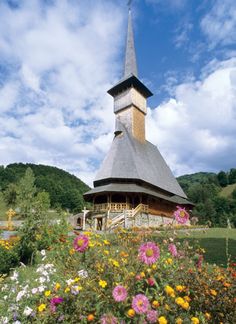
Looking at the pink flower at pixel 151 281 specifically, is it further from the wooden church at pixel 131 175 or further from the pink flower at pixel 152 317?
the wooden church at pixel 131 175

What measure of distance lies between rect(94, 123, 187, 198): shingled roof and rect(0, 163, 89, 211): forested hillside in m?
31.8

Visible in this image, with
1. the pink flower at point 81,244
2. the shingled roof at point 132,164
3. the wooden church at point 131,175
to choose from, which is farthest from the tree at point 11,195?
the pink flower at point 81,244

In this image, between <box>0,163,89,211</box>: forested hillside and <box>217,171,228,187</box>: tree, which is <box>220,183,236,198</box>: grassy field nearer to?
<box>217,171,228,187</box>: tree

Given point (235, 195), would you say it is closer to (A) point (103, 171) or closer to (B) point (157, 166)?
(B) point (157, 166)

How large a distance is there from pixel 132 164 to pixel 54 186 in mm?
54001

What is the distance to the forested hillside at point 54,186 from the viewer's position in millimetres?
66125

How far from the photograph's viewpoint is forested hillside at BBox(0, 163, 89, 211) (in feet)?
217

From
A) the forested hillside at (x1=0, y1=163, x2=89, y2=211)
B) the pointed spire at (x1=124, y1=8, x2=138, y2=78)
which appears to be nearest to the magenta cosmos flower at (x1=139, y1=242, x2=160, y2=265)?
the pointed spire at (x1=124, y1=8, x2=138, y2=78)

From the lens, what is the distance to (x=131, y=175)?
2256cm

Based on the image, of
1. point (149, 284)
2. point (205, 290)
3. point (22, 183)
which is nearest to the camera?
point (149, 284)

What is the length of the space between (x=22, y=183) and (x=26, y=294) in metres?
46.1

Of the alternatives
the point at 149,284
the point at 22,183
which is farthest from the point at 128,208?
the point at 22,183

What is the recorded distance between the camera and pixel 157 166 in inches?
1148

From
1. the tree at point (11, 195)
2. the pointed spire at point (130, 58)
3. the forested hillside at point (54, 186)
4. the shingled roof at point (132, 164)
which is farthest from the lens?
the forested hillside at point (54, 186)
